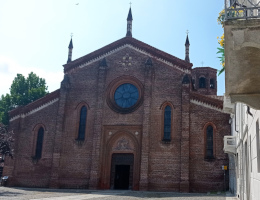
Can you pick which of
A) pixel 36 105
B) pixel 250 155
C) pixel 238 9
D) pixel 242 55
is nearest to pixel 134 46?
pixel 36 105

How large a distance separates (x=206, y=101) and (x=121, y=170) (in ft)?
28.2

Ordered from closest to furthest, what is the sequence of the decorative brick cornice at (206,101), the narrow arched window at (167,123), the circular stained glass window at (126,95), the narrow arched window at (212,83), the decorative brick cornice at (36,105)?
1. the decorative brick cornice at (206,101)
2. the narrow arched window at (167,123)
3. the circular stained glass window at (126,95)
4. the decorative brick cornice at (36,105)
5. the narrow arched window at (212,83)

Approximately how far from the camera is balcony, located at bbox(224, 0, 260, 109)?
464 centimetres

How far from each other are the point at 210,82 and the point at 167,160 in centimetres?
2021

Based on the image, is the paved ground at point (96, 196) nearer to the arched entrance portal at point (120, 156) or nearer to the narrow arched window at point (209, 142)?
the narrow arched window at point (209, 142)

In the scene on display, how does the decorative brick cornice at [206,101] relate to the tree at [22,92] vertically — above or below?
below

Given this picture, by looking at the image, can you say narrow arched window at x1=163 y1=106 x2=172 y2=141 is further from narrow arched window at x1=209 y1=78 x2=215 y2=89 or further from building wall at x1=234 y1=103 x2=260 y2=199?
narrow arched window at x1=209 y1=78 x2=215 y2=89

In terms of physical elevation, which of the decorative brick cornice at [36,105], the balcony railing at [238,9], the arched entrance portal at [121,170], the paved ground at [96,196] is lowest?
the paved ground at [96,196]

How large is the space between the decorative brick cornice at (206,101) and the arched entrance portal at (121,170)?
6594mm

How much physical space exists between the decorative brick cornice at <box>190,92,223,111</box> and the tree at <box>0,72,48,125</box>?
2503 cm

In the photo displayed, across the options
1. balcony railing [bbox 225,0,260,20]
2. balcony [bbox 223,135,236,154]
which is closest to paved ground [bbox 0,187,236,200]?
balcony [bbox 223,135,236,154]

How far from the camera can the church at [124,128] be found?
925 inches

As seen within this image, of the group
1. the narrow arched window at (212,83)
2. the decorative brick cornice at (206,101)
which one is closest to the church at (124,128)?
the decorative brick cornice at (206,101)

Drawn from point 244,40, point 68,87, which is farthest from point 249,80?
point 68,87
